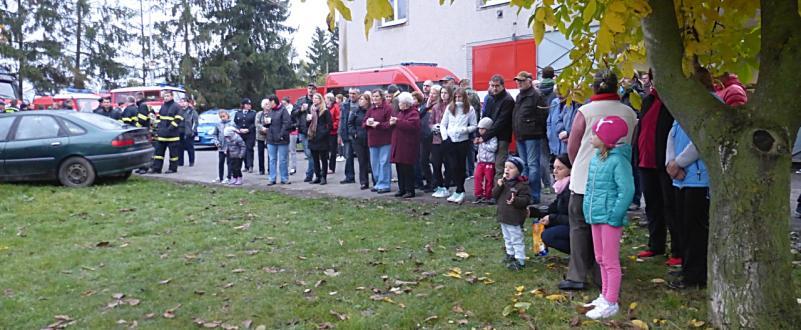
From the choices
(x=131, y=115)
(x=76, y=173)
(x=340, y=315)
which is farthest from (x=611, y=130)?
(x=131, y=115)

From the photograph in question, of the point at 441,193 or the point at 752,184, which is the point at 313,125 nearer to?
the point at 441,193

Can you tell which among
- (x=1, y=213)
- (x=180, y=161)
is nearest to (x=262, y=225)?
(x=1, y=213)

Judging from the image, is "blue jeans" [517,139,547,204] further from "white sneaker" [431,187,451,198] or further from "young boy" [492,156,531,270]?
"young boy" [492,156,531,270]

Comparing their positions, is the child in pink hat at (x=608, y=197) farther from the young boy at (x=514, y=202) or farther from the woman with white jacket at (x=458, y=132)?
the woman with white jacket at (x=458, y=132)

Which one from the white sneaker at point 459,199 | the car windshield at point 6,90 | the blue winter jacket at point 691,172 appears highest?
the car windshield at point 6,90

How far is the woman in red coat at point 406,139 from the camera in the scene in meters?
10.6

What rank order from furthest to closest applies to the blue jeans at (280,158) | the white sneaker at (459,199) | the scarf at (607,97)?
the blue jeans at (280,158)
the white sneaker at (459,199)
the scarf at (607,97)

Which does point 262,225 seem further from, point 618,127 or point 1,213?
point 618,127

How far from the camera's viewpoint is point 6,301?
5.63 m

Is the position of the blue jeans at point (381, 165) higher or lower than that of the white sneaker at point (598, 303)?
higher

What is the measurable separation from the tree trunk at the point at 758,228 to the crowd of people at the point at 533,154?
734 millimetres

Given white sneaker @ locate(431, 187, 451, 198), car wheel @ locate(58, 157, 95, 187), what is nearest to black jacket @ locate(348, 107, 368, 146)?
white sneaker @ locate(431, 187, 451, 198)

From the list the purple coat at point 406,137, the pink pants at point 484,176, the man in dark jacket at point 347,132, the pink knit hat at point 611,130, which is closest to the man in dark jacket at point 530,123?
the pink pants at point 484,176

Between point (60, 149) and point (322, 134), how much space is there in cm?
473
